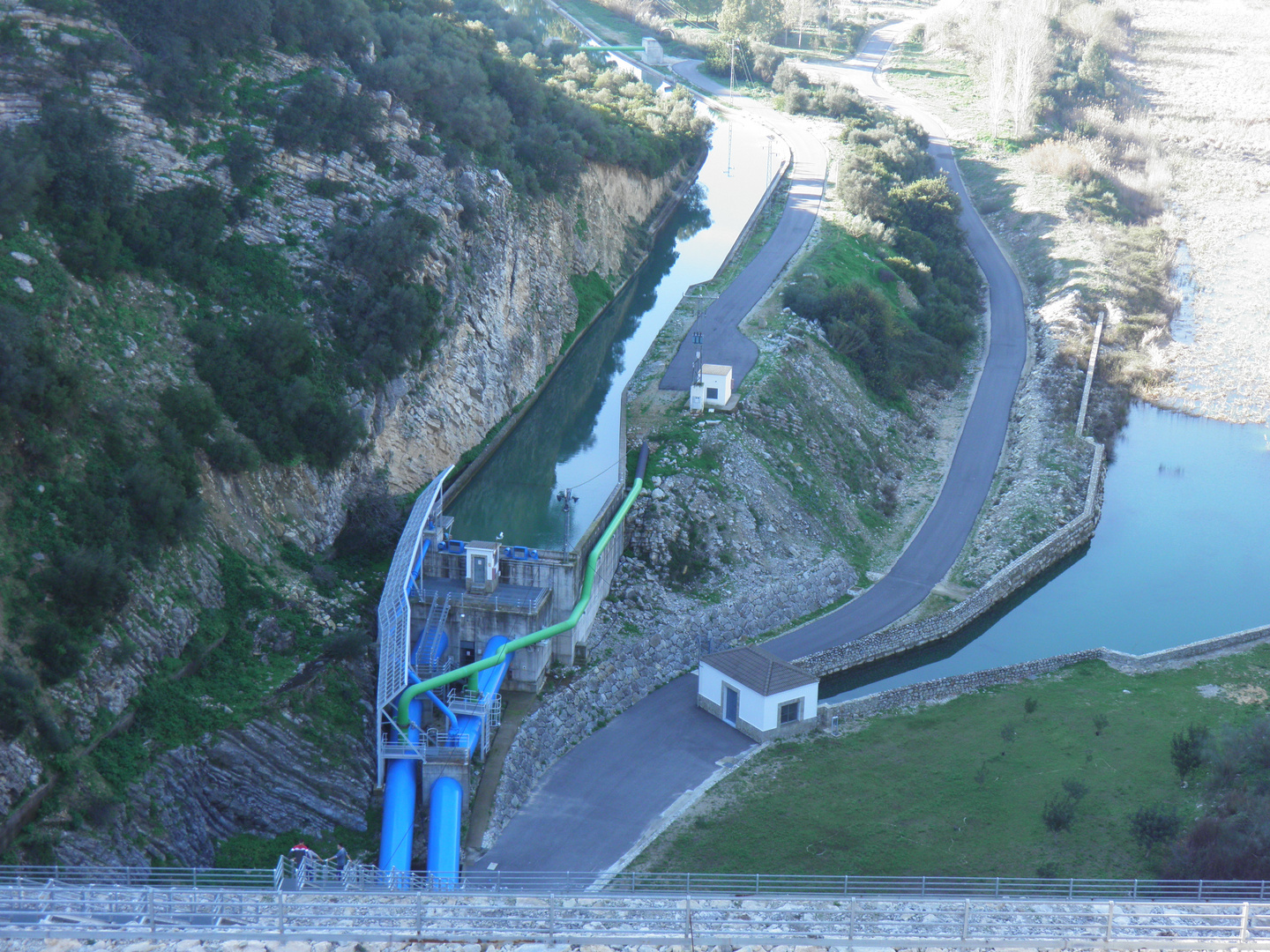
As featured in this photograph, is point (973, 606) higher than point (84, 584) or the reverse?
the reverse

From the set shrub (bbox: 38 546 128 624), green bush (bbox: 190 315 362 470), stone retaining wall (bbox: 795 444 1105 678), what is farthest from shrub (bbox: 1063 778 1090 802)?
shrub (bbox: 38 546 128 624)

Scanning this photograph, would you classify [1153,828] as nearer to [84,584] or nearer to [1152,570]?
[1152,570]

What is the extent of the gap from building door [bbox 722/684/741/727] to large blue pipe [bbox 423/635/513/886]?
301 inches

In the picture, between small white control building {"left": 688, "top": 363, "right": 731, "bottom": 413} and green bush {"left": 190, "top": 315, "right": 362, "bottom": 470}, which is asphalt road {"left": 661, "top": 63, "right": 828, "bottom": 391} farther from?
green bush {"left": 190, "top": 315, "right": 362, "bottom": 470}

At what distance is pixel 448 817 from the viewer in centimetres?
3028

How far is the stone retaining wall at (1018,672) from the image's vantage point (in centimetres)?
3819

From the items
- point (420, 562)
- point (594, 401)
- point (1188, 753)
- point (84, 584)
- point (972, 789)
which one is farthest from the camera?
point (594, 401)

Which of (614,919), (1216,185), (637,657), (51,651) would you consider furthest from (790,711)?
(1216,185)

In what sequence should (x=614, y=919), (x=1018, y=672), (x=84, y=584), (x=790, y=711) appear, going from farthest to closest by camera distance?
(x=1018, y=672), (x=790, y=711), (x=84, y=584), (x=614, y=919)

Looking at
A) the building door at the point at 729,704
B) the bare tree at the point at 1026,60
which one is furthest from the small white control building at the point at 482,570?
the bare tree at the point at 1026,60

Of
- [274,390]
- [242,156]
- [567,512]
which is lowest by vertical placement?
[567,512]

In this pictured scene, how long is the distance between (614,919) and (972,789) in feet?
50.1

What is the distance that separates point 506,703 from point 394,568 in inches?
216

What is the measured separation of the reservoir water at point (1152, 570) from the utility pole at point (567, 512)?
10406 millimetres
